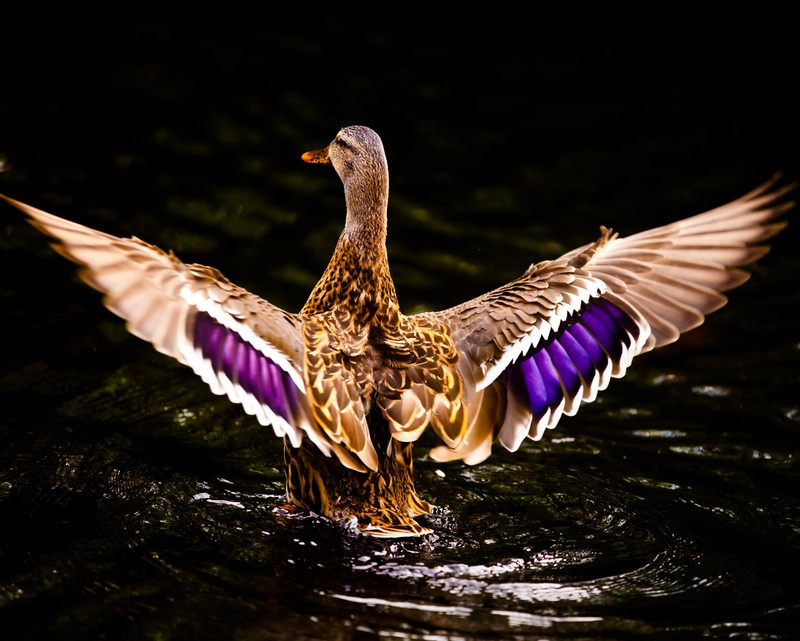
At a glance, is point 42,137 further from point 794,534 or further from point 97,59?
point 794,534

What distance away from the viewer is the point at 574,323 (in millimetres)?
6125

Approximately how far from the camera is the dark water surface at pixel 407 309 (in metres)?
5.27

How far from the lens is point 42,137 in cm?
1046

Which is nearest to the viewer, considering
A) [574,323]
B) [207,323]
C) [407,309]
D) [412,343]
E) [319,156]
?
[207,323]

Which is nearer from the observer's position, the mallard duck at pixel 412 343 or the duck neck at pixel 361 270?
the mallard duck at pixel 412 343

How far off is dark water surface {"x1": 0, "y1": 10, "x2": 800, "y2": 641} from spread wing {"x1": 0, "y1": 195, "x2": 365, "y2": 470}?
2.22 feet

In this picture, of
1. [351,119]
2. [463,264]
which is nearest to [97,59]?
[351,119]

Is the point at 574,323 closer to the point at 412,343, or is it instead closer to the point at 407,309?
the point at 412,343

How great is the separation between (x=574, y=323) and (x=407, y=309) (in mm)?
2402

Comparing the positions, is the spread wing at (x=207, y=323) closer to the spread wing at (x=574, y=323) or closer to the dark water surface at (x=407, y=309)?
the dark water surface at (x=407, y=309)

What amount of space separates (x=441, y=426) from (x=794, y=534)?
5.92ft

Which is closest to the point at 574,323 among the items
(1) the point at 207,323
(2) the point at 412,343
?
(2) the point at 412,343

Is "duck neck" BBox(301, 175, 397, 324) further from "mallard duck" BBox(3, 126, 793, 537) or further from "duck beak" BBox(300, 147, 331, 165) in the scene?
"duck beak" BBox(300, 147, 331, 165)

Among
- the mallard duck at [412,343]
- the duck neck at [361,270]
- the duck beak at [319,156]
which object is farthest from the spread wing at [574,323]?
the duck beak at [319,156]
